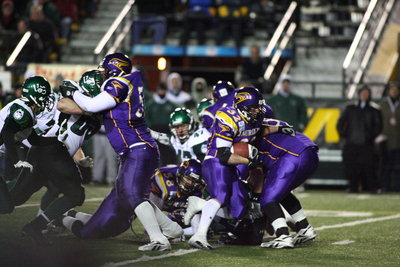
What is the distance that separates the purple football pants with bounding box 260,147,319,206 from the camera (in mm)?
7844

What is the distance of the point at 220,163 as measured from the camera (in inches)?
307

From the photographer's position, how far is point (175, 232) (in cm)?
787

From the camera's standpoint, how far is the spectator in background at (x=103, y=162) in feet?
46.9

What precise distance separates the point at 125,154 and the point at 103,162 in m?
6.85

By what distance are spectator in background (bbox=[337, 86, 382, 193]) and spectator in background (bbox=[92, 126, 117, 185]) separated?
356cm

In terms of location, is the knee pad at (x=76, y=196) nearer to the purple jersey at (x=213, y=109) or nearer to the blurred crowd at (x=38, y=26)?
the purple jersey at (x=213, y=109)

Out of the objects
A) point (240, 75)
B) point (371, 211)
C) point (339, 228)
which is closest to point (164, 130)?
point (240, 75)

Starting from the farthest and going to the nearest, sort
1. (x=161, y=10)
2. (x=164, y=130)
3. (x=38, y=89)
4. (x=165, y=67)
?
(x=161, y=10) → (x=165, y=67) → (x=164, y=130) → (x=38, y=89)

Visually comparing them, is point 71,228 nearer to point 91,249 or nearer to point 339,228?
point 91,249

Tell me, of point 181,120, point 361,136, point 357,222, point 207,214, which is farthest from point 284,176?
point 361,136

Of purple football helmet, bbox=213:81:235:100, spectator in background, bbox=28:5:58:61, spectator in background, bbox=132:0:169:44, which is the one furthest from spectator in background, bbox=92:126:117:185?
spectator in background, bbox=132:0:169:44

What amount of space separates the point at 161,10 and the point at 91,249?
13734 mm

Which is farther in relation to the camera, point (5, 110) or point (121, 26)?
point (121, 26)

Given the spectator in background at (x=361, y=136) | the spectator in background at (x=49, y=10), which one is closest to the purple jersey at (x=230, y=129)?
the spectator in background at (x=361, y=136)
